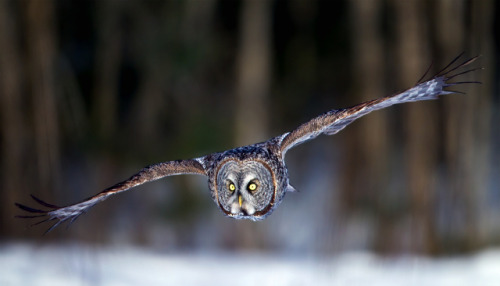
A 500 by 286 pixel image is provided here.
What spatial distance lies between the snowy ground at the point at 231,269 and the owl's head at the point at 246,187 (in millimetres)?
1713

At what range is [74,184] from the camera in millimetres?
8531

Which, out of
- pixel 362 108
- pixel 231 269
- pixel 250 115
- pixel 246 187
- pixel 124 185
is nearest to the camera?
pixel 362 108

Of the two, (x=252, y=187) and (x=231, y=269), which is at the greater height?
(x=231, y=269)

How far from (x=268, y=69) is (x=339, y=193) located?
1942 mm

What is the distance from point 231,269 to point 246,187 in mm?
2637

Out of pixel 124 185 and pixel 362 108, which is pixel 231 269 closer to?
pixel 124 185

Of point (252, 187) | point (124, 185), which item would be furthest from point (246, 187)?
point (124, 185)

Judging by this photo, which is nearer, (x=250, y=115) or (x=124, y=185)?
(x=124, y=185)

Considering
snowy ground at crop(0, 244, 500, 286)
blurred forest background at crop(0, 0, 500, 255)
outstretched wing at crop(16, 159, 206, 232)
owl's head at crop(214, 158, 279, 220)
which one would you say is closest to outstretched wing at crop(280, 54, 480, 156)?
owl's head at crop(214, 158, 279, 220)

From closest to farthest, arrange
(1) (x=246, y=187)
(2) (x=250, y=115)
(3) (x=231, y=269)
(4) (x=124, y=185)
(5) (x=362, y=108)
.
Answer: (5) (x=362, y=108) → (4) (x=124, y=185) → (1) (x=246, y=187) → (3) (x=231, y=269) → (2) (x=250, y=115)

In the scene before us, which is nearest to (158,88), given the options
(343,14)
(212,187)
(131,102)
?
(131,102)

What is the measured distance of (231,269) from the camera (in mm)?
5738

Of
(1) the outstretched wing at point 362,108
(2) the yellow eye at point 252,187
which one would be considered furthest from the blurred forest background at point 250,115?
(1) the outstretched wing at point 362,108

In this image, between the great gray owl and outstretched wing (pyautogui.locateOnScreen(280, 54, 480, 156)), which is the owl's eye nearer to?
the great gray owl
